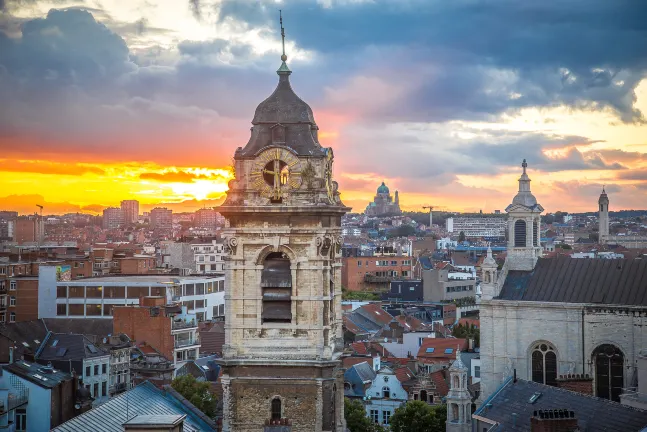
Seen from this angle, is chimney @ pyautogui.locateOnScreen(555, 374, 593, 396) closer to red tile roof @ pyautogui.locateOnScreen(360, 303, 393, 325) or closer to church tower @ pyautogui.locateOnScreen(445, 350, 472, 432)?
church tower @ pyautogui.locateOnScreen(445, 350, 472, 432)

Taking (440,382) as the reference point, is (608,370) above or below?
above

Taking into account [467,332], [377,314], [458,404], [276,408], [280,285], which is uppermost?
[280,285]

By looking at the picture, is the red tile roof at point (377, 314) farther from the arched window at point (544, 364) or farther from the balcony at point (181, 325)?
the arched window at point (544, 364)

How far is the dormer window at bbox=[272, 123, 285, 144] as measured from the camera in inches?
1221

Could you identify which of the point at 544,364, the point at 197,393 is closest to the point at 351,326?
the point at 544,364

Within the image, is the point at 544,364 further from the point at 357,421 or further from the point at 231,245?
Answer: the point at 231,245

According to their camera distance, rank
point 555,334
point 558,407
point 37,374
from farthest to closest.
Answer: point 555,334 → point 37,374 → point 558,407

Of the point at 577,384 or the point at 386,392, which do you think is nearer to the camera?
the point at 577,384

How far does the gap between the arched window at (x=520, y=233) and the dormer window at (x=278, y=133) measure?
3769 centimetres

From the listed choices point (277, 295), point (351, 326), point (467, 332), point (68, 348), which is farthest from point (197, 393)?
point (467, 332)

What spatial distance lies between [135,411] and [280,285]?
30.6 feet

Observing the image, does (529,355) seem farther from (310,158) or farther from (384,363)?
(310,158)

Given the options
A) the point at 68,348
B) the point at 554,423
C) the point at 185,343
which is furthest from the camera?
the point at 185,343

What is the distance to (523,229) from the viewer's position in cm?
6744
